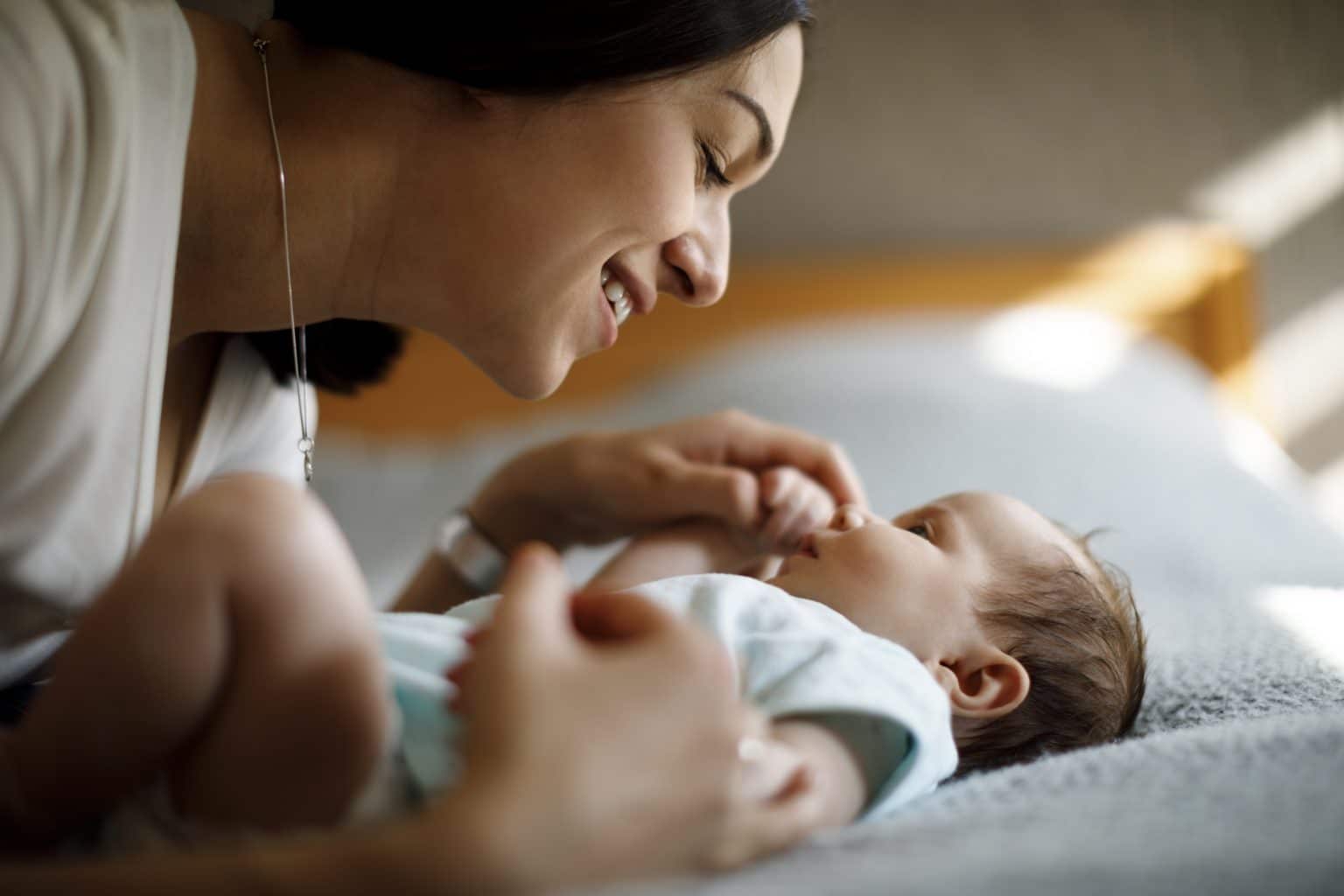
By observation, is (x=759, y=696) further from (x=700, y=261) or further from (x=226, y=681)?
(x=700, y=261)

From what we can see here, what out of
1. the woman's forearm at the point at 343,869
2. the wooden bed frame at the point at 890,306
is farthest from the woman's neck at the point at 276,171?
the wooden bed frame at the point at 890,306

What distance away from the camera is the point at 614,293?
3.40 ft

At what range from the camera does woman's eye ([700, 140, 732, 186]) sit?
0.99 metres

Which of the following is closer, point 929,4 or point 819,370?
point 819,370

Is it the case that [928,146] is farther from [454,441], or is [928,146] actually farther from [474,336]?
[474,336]

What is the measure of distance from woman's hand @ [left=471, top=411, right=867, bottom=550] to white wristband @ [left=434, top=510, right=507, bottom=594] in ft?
0.06

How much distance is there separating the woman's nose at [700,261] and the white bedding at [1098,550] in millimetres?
517

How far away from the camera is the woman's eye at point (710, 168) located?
3.24 feet

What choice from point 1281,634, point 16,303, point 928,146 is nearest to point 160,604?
point 16,303

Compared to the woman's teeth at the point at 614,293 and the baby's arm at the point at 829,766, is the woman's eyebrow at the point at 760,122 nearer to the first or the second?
the woman's teeth at the point at 614,293

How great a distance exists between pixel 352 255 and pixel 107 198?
249 mm

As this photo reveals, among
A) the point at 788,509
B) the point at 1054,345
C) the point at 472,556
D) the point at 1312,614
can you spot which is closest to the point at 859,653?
the point at 788,509

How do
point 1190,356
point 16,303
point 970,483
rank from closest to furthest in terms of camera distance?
point 16,303
point 970,483
point 1190,356

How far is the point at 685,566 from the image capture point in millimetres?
1145
